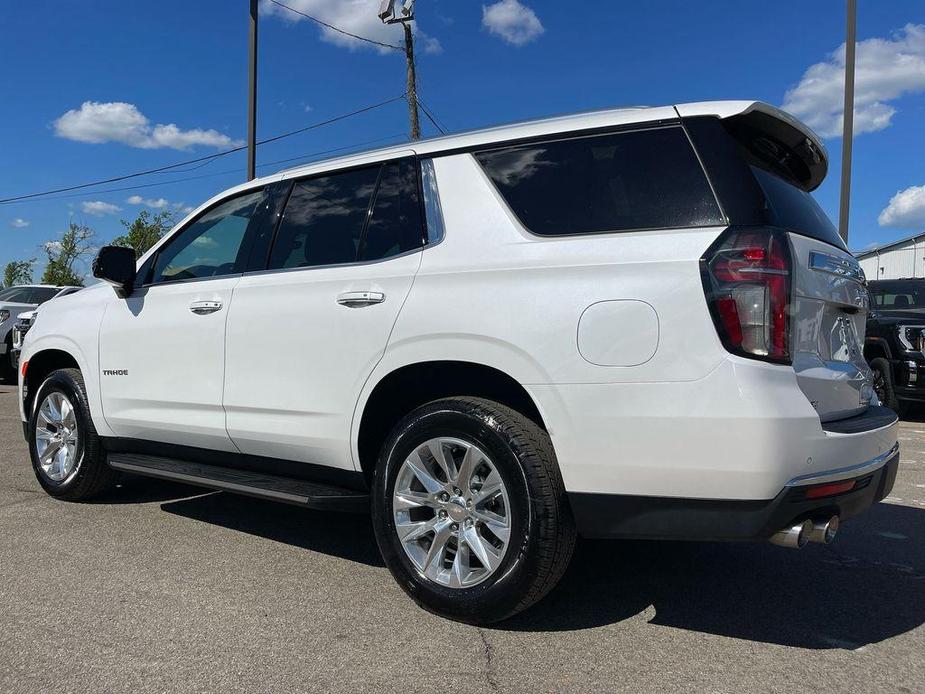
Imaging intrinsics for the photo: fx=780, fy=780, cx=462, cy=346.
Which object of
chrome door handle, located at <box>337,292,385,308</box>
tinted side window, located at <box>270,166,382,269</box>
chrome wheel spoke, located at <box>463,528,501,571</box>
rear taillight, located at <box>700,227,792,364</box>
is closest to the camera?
rear taillight, located at <box>700,227,792,364</box>

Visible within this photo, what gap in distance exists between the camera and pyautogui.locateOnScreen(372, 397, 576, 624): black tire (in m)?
2.80

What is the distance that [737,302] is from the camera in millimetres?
2559

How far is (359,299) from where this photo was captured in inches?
133

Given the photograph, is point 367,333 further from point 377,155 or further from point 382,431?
point 377,155

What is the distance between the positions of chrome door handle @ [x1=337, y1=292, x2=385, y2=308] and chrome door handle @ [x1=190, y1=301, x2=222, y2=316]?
891 mm

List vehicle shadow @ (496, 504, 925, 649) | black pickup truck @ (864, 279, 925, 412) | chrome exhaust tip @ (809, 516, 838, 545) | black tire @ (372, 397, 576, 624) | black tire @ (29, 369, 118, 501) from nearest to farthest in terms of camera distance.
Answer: chrome exhaust tip @ (809, 516, 838, 545), black tire @ (372, 397, 576, 624), vehicle shadow @ (496, 504, 925, 649), black tire @ (29, 369, 118, 501), black pickup truck @ (864, 279, 925, 412)

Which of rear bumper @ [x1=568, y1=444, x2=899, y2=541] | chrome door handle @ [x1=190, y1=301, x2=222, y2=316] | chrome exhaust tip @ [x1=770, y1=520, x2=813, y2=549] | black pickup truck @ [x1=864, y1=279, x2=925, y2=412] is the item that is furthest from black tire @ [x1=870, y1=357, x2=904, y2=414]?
chrome door handle @ [x1=190, y1=301, x2=222, y2=316]

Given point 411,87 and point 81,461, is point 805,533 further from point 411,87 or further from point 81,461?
point 411,87

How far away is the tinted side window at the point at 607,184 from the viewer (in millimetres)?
2750

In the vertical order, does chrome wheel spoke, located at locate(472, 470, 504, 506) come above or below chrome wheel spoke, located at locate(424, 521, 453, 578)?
above

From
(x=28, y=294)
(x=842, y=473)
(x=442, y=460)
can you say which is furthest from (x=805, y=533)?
(x=28, y=294)

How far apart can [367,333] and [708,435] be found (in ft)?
4.86

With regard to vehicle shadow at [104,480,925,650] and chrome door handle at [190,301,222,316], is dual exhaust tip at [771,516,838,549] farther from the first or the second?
chrome door handle at [190,301,222,316]

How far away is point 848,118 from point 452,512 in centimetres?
1382
